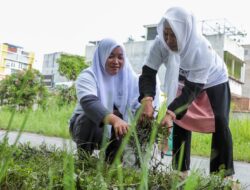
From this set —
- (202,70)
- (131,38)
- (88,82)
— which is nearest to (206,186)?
(202,70)

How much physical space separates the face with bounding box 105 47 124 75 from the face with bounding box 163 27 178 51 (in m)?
0.37

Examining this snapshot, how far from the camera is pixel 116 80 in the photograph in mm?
2787

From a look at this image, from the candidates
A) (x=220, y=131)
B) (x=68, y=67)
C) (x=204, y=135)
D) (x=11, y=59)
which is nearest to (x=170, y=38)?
(x=220, y=131)

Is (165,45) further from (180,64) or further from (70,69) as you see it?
(70,69)

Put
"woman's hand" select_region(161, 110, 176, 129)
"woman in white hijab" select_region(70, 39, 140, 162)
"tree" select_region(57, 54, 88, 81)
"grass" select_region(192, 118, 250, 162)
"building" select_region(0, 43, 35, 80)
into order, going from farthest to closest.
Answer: "tree" select_region(57, 54, 88, 81)
"grass" select_region(192, 118, 250, 162)
"woman in white hijab" select_region(70, 39, 140, 162)
"woman's hand" select_region(161, 110, 176, 129)
"building" select_region(0, 43, 35, 80)

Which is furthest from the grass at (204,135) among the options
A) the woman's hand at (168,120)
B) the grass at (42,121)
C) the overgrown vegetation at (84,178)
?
the overgrown vegetation at (84,178)

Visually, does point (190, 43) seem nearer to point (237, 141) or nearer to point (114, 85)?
point (114, 85)

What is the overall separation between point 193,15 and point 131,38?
27.8m

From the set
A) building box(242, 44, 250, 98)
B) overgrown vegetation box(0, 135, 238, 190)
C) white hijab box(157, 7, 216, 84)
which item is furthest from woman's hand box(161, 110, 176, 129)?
building box(242, 44, 250, 98)

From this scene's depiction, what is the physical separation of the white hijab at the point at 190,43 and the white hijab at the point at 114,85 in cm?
50

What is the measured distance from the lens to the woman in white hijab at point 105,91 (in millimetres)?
2570

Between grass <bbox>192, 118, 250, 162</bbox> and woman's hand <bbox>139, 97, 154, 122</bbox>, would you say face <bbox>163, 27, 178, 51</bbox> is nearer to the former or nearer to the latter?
woman's hand <bbox>139, 97, 154, 122</bbox>

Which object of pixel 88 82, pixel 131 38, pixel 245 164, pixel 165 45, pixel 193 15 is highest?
pixel 131 38

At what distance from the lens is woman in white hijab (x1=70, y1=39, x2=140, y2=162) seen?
2.57 m
